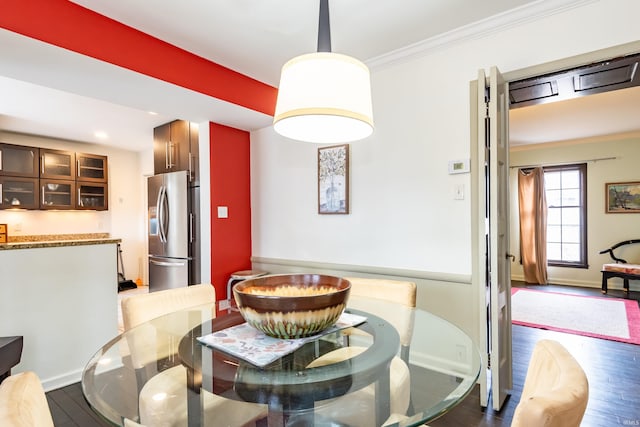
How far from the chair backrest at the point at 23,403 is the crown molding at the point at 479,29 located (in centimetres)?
267

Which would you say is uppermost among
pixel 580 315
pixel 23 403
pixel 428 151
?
pixel 428 151

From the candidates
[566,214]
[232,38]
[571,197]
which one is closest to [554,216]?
[566,214]

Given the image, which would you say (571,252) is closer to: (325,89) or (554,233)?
(554,233)

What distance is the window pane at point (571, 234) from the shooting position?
5.88 meters

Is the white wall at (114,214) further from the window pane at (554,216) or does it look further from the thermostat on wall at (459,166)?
the window pane at (554,216)

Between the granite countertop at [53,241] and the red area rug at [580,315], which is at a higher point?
the granite countertop at [53,241]

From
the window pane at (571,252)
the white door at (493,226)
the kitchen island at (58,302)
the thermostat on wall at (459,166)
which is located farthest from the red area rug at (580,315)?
the kitchen island at (58,302)

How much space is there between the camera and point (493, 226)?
190 cm

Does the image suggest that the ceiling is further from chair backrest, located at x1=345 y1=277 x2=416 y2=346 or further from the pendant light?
chair backrest, located at x1=345 y1=277 x2=416 y2=346

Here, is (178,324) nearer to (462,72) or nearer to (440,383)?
(440,383)

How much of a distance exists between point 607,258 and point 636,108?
265cm

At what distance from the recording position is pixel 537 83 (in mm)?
2156

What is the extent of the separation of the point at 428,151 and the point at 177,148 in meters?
2.79

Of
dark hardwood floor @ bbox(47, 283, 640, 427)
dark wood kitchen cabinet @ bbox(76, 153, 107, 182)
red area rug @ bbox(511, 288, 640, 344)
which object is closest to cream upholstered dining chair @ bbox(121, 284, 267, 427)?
dark hardwood floor @ bbox(47, 283, 640, 427)
